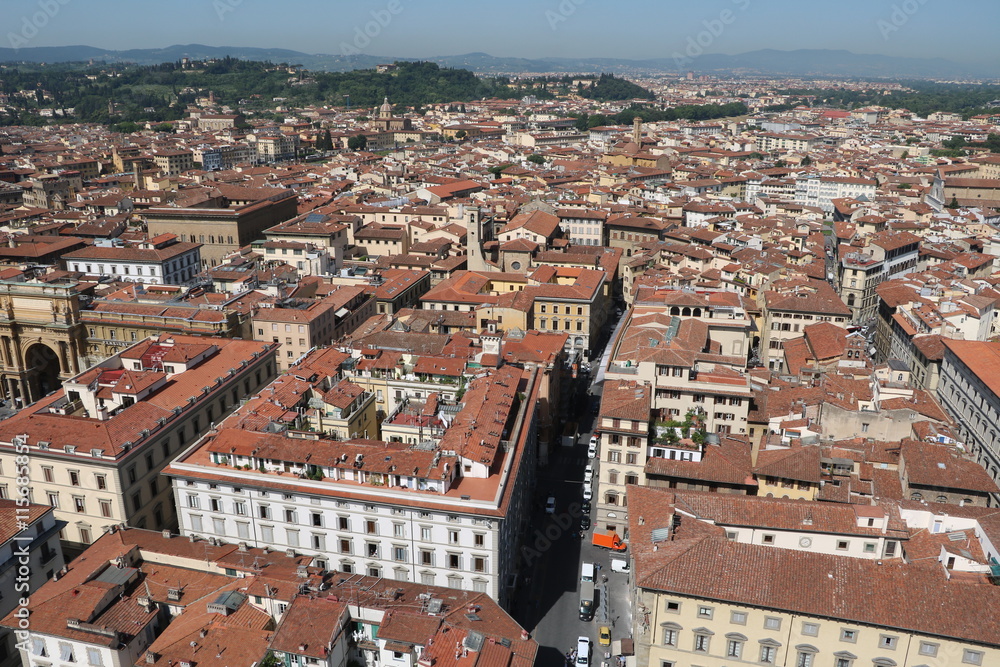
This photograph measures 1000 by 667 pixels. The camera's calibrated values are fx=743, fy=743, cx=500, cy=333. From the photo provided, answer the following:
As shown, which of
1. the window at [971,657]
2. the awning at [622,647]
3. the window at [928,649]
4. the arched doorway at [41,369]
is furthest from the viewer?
the arched doorway at [41,369]

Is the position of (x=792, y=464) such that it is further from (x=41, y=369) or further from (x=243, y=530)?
(x=41, y=369)

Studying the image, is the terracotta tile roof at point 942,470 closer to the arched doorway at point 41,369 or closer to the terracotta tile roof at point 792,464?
the terracotta tile roof at point 792,464

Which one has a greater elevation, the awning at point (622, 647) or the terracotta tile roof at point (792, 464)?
the terracotta tile roof at point (792, 464)

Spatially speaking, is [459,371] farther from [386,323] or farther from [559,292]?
[559,292]

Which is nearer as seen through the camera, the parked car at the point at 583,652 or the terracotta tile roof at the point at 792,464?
the parked car at the point at 583,652

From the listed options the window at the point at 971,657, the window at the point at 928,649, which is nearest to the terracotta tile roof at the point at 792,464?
the window at the point at 928,649

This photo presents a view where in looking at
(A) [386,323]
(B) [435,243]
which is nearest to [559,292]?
(A) [386,323]

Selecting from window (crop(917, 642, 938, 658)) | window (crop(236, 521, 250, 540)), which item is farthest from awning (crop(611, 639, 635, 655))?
window (crop(236, 521, 250, 540))
